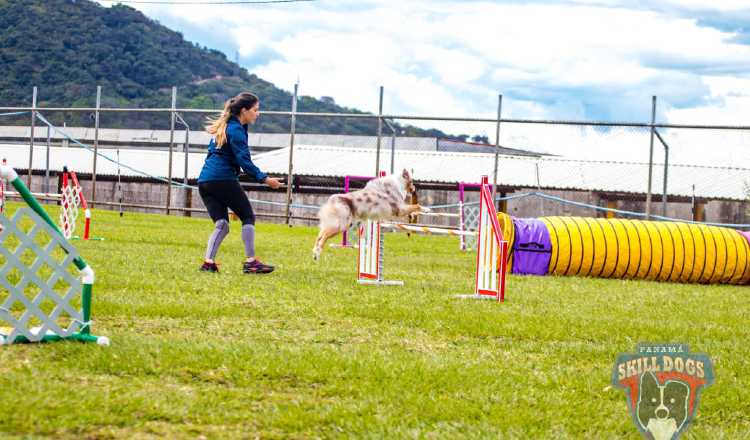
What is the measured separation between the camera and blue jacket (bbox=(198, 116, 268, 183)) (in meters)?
9.48

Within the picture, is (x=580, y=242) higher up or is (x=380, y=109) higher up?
(x=380, y=109)

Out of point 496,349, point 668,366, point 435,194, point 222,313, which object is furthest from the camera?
point 435,194

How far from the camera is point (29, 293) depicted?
Answer: 720cm

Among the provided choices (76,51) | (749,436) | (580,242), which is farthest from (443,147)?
(749,436)

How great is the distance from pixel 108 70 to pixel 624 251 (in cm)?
3357

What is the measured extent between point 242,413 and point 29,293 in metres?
3.79

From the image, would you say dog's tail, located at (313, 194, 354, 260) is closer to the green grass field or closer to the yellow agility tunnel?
the green grass field

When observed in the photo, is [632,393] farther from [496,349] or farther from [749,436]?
[496,349]

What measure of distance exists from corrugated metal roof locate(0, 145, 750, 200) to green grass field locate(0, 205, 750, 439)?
18.7m

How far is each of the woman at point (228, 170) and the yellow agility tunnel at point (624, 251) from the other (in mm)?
3956

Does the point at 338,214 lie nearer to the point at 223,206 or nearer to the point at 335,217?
the point at 335,217

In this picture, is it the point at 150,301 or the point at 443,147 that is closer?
the point at 150,301

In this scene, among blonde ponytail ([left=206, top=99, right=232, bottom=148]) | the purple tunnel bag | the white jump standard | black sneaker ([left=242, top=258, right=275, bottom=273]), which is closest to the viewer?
the white jump standard

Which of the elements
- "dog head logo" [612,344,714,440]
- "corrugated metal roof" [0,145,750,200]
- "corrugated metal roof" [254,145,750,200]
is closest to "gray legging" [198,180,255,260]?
"dog head logo" [612,344,714,440]
